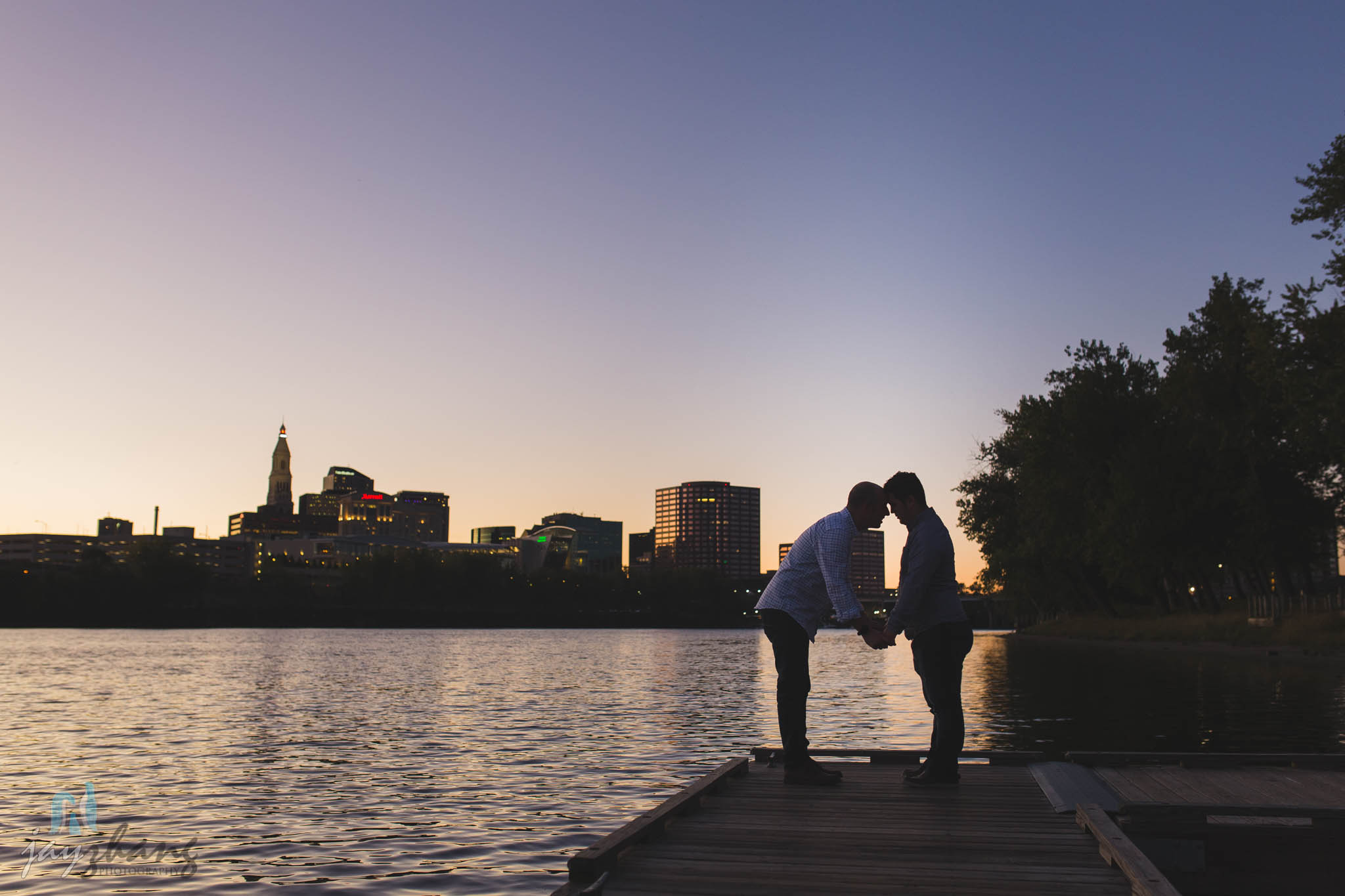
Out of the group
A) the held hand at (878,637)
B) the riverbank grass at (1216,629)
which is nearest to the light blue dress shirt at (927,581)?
the held hand at (878,637)

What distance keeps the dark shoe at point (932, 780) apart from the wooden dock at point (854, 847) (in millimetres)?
129

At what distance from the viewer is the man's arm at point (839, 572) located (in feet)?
29.1

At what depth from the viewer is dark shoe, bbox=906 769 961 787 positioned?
9.78 meters

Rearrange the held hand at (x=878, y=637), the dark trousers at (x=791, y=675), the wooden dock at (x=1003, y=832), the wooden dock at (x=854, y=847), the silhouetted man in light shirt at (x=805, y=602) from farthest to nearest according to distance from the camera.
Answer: the dark trousers at (x=791, y=675), the silhouetted man in light shirt at (x=805, y=602), the held hand at (x=878, y=637), the wooden dock at (x=1003, y=832), the wooden dock at (x=854, y=847)

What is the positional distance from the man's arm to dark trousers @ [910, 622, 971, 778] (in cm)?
87

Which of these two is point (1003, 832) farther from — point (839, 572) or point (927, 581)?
point (927, 581)

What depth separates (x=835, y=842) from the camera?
285 inches

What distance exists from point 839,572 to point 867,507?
0.66m

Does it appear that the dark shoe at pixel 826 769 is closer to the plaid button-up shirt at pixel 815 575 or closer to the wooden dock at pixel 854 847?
the wooden dock at pixel 854 847

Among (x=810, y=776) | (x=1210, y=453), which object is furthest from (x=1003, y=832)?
(x=1210, y=453)

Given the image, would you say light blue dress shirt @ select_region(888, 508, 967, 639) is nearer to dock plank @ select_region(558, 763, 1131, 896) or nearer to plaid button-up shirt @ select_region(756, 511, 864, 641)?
plaid button-up shirt @ select_region(756, 511, 864, 641)

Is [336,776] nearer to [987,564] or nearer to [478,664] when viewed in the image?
A: [478,664]

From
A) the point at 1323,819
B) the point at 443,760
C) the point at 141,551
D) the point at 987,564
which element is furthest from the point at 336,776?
the point at 141,551

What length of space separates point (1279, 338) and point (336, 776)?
35555 mm
